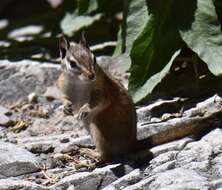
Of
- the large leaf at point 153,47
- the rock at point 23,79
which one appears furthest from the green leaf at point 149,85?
the rock at point 23,79

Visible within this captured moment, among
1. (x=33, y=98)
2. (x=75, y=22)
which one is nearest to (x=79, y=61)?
(x=33, y=98)

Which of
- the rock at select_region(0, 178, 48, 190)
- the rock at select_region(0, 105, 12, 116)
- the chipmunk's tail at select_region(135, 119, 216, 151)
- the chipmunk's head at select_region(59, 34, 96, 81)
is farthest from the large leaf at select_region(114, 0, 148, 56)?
the rock at select_region(0, 178, 48, 190)

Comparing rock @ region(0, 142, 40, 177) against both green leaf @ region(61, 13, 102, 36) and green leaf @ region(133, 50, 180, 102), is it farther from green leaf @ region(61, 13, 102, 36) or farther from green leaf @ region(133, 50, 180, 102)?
green leaf @ region(61, 13, 102, 36)

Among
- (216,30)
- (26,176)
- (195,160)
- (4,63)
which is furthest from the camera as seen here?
(4,63)

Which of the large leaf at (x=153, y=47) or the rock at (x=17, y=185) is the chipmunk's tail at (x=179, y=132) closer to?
the large leaf at (x=153, y=47)

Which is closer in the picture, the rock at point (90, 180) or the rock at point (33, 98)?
the rock at point (90, 180)

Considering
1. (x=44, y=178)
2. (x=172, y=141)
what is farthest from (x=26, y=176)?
(x=172, y=141)

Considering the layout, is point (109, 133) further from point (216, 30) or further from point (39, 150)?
point (216, 30)
